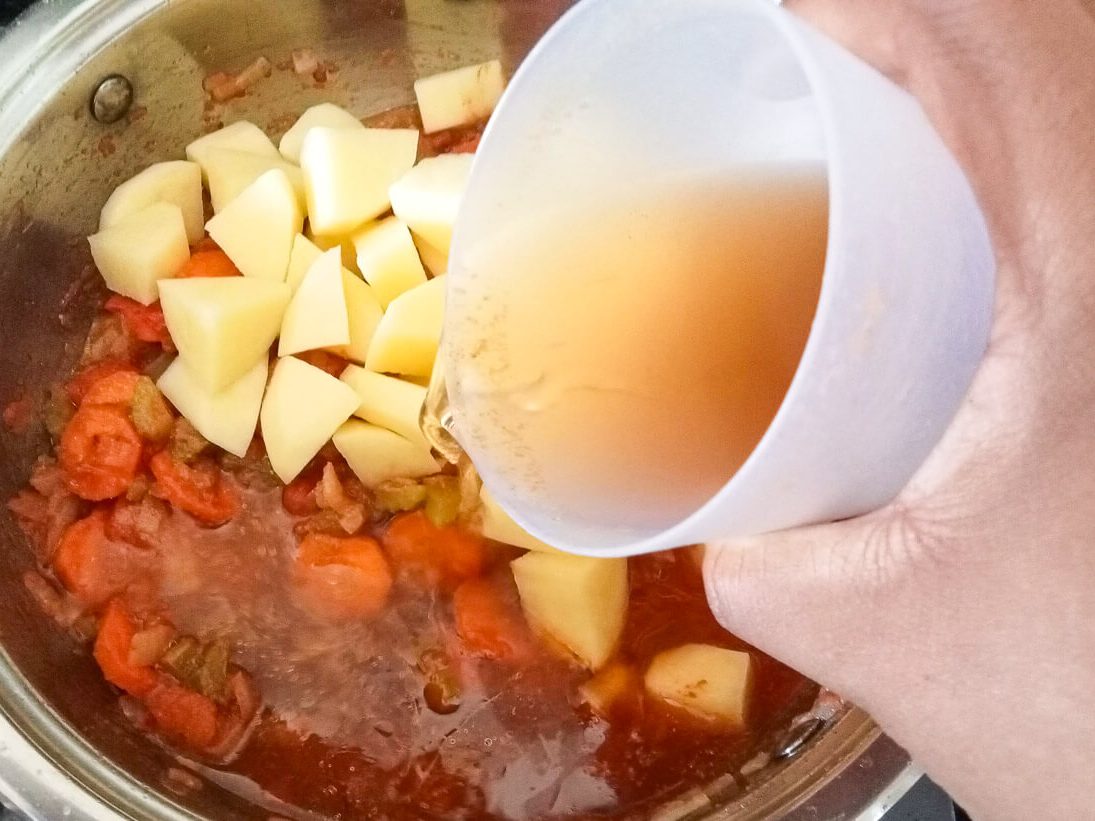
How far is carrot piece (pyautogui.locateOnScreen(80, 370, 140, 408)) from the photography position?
179cm

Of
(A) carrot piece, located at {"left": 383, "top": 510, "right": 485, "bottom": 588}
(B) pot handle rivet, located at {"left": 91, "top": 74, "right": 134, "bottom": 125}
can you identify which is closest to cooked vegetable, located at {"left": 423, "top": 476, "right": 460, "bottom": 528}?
(A) carrot piece, located at {"left": 383, "top": 510, "right": 485, "bottom": 588}

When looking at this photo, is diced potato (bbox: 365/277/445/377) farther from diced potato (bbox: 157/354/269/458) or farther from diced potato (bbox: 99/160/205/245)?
diced potato (bbox: 99/160/205/245)

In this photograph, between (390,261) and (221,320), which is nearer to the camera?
(221,320)

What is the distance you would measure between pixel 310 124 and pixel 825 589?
153 cm

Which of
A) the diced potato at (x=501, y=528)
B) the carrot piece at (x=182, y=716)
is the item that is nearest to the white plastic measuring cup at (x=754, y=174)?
the diced potato at (x=501, y=528)

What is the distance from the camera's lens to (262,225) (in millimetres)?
1829

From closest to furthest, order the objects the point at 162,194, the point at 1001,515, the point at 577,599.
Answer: the point at 1001,515
the point at 577,599
the point at 162,194

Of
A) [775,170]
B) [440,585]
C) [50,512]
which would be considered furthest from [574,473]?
[50,512]

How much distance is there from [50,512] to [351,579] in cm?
56

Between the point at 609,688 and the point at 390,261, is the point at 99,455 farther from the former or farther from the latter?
the point at 609,688

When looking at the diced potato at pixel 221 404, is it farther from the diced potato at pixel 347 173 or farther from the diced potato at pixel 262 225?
the diced potato at pixel 347 173

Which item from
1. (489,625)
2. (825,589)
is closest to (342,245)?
(489,625)

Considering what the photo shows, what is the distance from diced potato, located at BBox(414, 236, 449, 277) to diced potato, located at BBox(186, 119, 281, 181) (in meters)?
0.38

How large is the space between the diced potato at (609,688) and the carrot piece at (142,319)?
105cm
